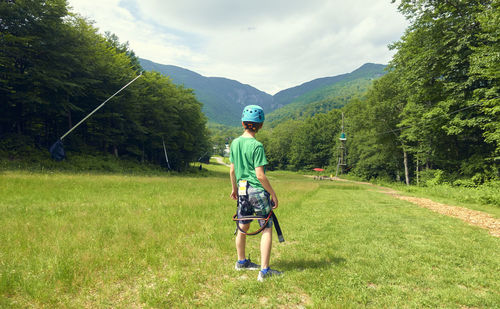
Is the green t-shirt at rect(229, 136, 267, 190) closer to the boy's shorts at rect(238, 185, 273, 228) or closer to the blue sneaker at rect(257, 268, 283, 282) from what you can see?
the boy's shorts at rect(238, 185, 273, 228)

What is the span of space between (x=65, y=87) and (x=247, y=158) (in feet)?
91.1

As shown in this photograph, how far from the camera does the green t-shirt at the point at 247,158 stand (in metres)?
3.79

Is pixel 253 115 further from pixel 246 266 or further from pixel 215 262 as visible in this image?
pixel 215 262

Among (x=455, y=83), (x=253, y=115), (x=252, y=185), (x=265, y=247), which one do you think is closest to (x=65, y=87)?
(x=253, y=115)

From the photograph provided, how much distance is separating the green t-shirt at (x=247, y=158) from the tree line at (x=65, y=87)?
25.1m

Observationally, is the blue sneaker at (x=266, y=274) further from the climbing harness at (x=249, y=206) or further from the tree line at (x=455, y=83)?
the tree line at (x=455, y=83)

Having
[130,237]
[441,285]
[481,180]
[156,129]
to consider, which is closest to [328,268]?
[441,285]

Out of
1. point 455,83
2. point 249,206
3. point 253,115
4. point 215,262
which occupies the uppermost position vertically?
point 455,83

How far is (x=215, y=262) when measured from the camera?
14.5ft

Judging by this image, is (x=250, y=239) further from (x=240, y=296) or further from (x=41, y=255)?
(x=41, y=255)

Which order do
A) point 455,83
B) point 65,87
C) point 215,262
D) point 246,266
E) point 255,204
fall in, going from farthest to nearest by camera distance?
1. point 65,87
2. point 455,83
3. point 215,262
4. point 246,266
5. point 255,204

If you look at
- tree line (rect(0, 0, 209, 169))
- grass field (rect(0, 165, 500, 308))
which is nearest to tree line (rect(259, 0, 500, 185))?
grass field (rect(0, 165, 500, 308))

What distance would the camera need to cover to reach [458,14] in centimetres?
2088

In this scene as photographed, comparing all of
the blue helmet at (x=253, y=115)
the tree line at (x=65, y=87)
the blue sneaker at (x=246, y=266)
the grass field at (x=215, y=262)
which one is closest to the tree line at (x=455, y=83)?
the grass field at (x=215, y=262)
